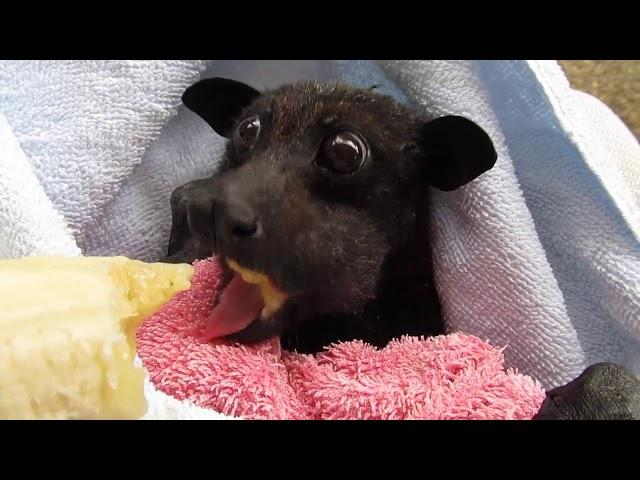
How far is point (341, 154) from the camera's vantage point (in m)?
1.14

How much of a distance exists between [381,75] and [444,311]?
55 cm

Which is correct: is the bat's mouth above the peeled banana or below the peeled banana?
below

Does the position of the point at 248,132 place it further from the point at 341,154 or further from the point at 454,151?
the point at 454,151

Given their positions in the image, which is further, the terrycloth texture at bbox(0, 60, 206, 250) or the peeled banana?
the terrycloth texture at bbox(0, 60, 206, 250)

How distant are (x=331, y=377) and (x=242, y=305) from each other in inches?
6.8

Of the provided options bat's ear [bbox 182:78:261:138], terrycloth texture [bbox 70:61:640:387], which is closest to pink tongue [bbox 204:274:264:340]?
terrycloth texture [bbox 70:61:640:387]

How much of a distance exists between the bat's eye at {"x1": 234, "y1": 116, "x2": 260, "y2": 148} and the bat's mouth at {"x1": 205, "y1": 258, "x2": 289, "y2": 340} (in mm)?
274

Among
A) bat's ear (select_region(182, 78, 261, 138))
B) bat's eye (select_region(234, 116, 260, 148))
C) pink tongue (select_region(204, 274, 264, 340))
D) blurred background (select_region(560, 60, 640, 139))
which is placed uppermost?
blurred background (select_region(560, 60, 640, 139))

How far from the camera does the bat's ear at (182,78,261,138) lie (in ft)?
4.73

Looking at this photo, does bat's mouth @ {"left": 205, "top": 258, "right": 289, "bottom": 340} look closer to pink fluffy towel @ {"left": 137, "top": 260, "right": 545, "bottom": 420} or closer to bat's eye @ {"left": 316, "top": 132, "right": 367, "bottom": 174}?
pink fluffy towel @ {"left": 137, "top": 260, "right": 545, "bottom": 420}

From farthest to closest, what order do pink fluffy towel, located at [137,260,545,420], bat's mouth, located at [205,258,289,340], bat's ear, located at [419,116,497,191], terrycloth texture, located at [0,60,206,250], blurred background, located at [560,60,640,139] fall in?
blurred background, located at [560,60,640,139] < terrycloth texture, located at [0,60,206,250] < bat's ear, located at [419,116,497,191] < bat's mouth, located at [205,258,289,340] < pink fluffy towel, located at [137,260,545,420]

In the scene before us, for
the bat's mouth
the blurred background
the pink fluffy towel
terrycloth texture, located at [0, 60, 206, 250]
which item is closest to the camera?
the pink fluffy towel

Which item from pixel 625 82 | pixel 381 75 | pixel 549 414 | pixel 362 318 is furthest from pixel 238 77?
pixel 625 82

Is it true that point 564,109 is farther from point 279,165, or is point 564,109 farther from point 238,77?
point 238,77
